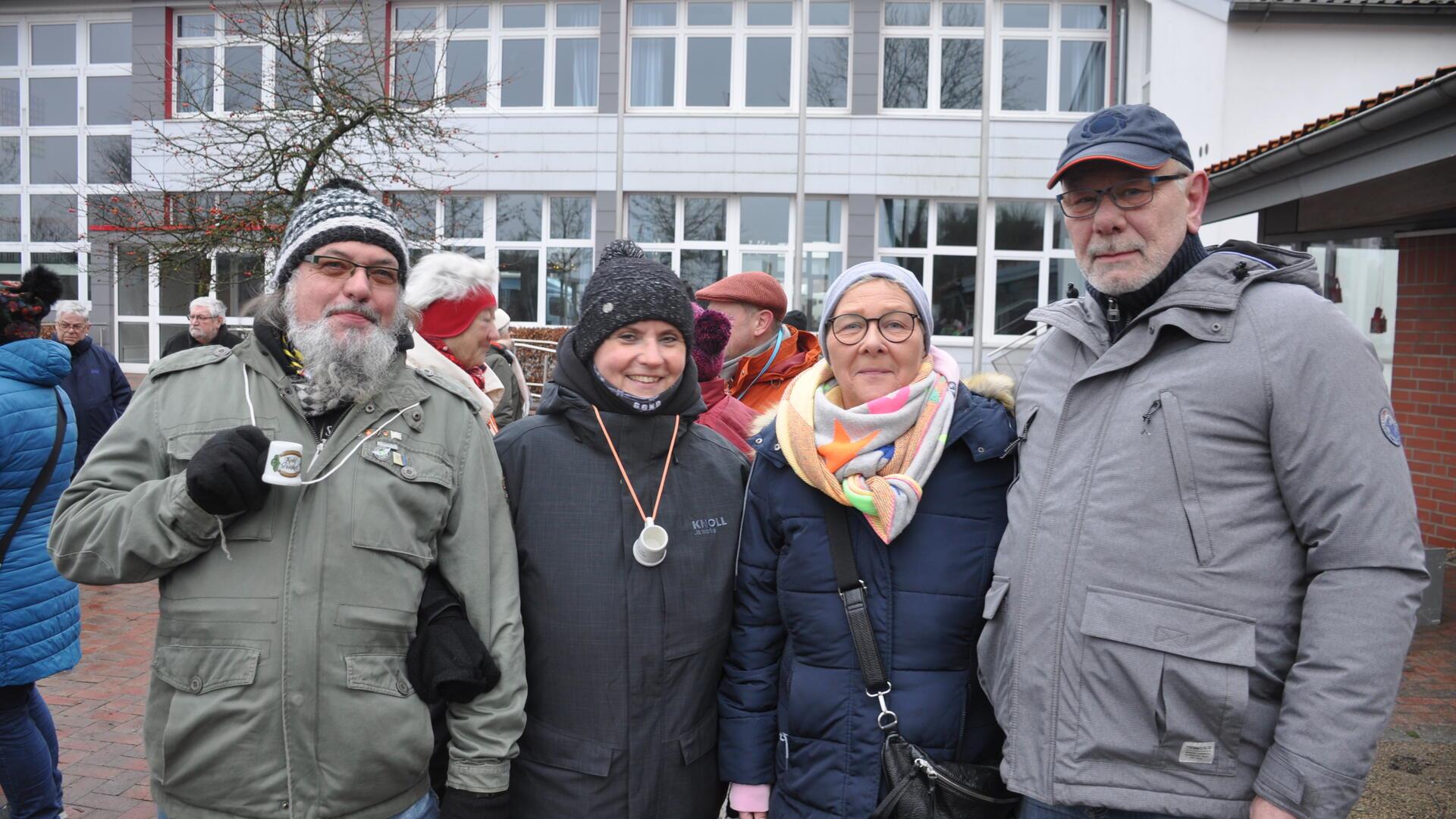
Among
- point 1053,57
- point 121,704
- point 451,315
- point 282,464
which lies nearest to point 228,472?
point 282,464

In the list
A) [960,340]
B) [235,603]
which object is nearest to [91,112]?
[960,340]

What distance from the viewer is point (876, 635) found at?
7.30 ft

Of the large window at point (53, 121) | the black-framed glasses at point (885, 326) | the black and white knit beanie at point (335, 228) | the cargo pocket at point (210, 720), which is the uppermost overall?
the large window at point (53, 121)

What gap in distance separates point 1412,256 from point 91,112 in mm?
24596

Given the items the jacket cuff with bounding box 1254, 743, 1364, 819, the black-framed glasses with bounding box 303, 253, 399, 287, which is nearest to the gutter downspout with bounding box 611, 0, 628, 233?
the black-framed glasses with bounding box 303, 253, 399, 287

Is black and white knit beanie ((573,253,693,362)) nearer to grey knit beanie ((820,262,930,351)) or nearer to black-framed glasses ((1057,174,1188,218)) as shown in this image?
grey knit beanie ((820,262,930,351))

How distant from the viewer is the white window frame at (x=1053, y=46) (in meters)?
18.6

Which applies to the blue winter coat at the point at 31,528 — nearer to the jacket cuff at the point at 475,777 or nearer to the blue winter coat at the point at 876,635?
the jacket cuff at the point at 475,777

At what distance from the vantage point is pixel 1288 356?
1790 millimetres

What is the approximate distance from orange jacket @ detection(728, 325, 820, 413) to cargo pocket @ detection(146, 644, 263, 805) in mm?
2894

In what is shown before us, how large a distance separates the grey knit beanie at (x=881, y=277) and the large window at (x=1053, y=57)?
18228 millimetres

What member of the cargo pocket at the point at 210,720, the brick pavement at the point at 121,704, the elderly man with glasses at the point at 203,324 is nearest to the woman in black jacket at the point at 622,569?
the cargo pocket at the point at 210,720

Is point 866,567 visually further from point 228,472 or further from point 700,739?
point 228,472

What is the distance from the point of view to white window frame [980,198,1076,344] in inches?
739
